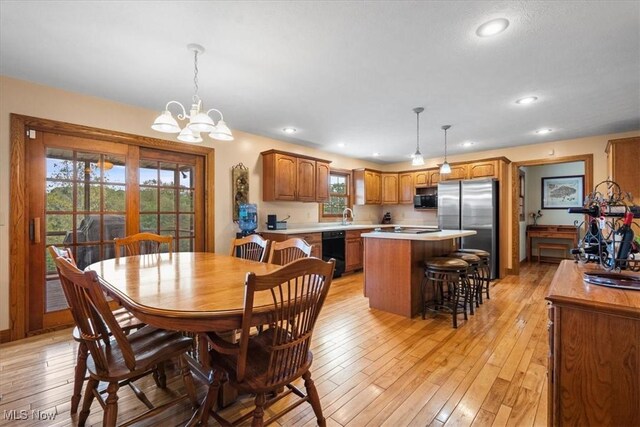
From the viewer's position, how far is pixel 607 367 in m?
1.14

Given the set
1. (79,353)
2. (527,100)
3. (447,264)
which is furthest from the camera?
(527,100)

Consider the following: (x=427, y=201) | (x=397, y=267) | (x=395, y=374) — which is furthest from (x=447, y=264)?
(x=427, y=201)

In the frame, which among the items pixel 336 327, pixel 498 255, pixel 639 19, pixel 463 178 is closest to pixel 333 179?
pixel 463 178

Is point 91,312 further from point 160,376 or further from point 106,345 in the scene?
point 160,376

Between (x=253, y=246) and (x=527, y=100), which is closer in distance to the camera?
(x=253, y=246)

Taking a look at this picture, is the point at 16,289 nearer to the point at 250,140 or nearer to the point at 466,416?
the point at 250,140

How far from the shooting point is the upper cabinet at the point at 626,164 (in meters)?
3.76

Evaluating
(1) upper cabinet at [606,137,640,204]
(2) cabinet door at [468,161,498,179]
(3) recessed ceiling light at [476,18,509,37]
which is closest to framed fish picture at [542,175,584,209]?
(2) cabinet door at [468,161,498,179]

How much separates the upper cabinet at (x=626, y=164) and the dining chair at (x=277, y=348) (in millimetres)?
4774

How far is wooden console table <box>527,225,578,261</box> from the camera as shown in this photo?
19.9 feet

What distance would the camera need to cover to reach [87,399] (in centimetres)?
150

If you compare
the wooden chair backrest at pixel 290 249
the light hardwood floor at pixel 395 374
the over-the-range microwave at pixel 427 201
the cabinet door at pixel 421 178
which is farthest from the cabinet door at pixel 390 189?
the wooden chair backrest at pixel 290 249

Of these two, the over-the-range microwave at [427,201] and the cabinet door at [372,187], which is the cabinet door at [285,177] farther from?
the over-the-range microwave at [427,201]

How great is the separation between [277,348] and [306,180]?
3.89 metres
